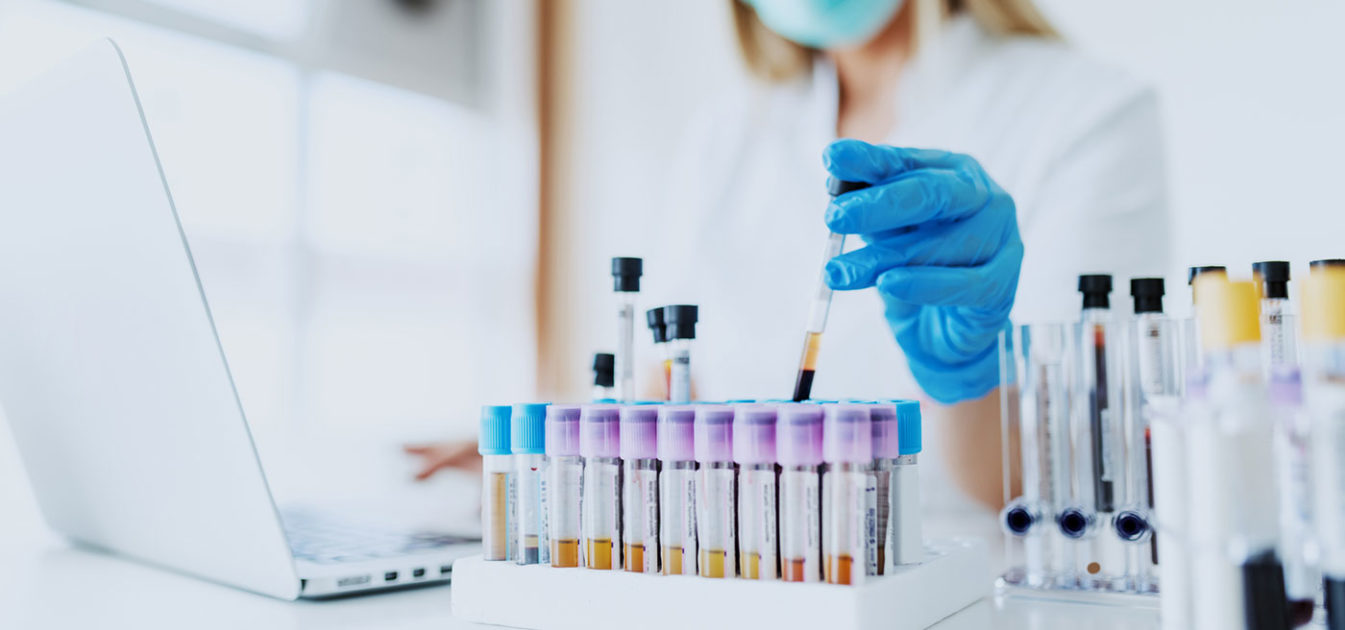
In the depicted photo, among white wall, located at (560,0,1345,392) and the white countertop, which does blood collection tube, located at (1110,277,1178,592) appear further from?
white wall, located at (560,0,1345,392)

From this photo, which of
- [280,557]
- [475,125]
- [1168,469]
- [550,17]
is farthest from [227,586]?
[550,17]

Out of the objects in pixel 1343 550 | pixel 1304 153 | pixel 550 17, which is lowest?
pixel 1343 550


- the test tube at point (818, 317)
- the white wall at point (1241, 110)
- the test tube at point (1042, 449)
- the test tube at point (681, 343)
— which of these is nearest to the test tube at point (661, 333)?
the test tube at point (681, 343)

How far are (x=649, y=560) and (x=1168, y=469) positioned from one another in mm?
A: 350

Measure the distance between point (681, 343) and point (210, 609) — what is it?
468mm

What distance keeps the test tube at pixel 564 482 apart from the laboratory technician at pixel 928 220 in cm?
43

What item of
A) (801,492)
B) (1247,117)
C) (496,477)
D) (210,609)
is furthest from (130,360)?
(1247,117)

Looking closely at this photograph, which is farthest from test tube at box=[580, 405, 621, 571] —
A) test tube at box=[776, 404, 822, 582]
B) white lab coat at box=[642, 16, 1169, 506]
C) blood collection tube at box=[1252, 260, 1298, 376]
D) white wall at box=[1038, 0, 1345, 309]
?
white wall at box=[1038, 0, 1345, 309]

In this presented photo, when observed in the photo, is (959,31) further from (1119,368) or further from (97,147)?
(97,147)

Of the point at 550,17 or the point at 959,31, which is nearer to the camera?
the point at 959,31

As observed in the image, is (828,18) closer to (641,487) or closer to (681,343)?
(681,343)

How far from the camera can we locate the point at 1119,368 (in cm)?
82

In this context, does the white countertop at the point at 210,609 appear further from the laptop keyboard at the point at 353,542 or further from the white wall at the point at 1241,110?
the white wall at the point at 1241,110

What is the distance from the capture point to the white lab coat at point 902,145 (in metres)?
1.61
